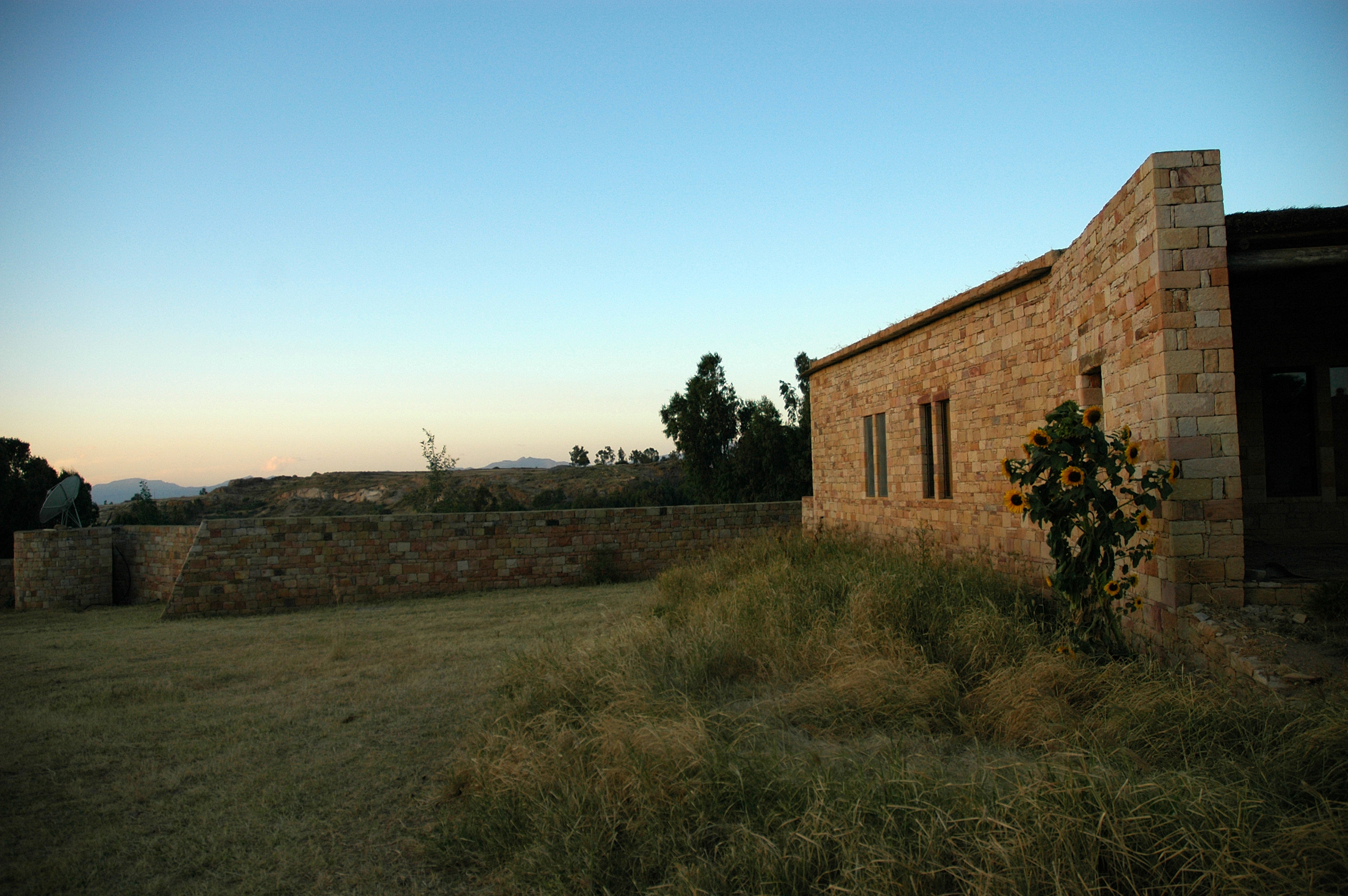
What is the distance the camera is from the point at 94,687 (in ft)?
25.2

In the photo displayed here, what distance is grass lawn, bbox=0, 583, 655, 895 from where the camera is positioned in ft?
12.7

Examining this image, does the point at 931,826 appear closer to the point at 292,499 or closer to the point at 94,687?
the point at 94,687

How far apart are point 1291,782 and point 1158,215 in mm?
3838

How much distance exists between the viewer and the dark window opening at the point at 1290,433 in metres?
9.09

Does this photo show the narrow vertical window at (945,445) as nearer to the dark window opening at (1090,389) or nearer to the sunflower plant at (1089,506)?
the dark window opening at (1090,389)

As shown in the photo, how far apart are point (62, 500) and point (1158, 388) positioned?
21.1 metres

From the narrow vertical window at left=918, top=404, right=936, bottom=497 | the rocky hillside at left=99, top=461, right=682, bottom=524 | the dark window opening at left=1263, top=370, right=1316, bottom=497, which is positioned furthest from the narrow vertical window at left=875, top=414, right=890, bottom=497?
the rocky hillside at left=99, top=461, right=682, bottom=524

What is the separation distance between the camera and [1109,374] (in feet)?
21.4

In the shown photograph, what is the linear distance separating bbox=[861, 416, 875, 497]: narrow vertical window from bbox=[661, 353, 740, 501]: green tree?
20.1 metres

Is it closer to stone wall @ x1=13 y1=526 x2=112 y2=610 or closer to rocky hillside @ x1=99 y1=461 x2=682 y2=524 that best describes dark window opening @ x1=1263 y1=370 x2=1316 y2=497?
stone wall @ x1=13 y1=526 x2=112 y2=610

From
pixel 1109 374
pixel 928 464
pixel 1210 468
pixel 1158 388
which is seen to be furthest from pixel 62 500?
pixel 1210 468

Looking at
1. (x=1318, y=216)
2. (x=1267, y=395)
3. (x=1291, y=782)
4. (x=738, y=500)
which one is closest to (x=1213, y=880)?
(x=1291, y=782)

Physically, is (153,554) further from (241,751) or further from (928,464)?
(928,464)

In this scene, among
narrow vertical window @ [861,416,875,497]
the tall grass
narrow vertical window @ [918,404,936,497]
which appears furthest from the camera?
narrow vertical window @ [861,416,875,497]
